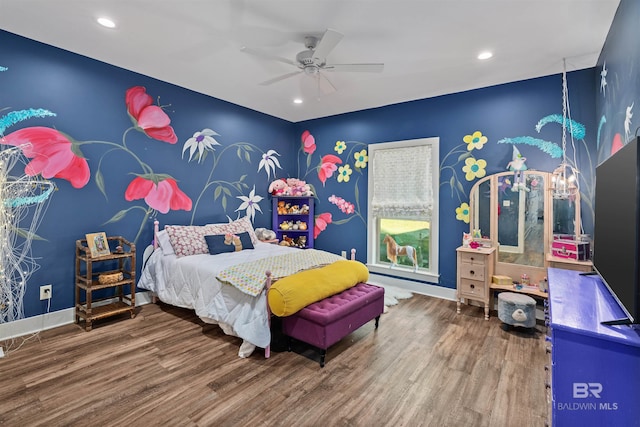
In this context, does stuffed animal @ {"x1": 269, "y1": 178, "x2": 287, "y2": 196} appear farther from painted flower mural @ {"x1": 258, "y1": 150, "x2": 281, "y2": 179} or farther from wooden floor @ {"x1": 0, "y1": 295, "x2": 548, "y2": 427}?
wooden floor @ {"x1": 0, "y1": 295, "x2": 548, "y2": 427}

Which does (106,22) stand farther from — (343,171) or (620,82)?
(620,82)

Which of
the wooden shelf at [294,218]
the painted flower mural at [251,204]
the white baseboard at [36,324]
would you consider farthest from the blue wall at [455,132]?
the white baseboard at [36,324]

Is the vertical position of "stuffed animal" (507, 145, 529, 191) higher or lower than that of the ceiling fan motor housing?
lower

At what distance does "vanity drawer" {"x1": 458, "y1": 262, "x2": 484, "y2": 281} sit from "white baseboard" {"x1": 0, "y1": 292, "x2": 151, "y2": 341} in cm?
433

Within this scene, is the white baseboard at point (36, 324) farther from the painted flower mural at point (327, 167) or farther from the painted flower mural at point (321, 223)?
the painted flower mural at point (327, 167)

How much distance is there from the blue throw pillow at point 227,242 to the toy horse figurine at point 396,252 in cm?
212

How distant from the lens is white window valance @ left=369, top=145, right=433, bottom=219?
171 inches

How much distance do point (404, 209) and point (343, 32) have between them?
8.61 ft

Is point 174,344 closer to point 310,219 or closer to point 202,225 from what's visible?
point 202,225

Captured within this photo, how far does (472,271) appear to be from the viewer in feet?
11.7

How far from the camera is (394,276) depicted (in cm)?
467

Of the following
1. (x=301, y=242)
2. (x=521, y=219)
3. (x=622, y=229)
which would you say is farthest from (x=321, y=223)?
(x=622, y=229)

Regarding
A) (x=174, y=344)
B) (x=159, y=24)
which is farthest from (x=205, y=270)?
(x=159, y=24)

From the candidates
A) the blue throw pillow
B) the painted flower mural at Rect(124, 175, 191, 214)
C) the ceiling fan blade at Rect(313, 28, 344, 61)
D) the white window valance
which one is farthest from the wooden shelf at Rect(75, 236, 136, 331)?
the white window valance
